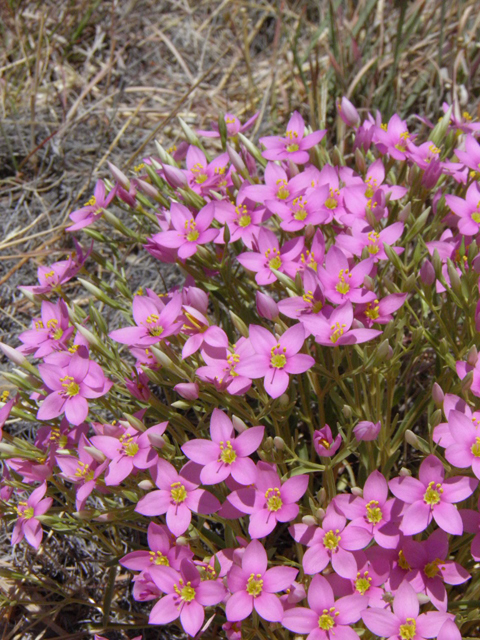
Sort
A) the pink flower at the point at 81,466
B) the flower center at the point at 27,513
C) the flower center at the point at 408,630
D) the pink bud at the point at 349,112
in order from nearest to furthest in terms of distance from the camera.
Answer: the flower center at the point at 408,630, the pink flower at the point at 81,466, the flower center at the point at 27,513, the pink bud at the point at 349,112

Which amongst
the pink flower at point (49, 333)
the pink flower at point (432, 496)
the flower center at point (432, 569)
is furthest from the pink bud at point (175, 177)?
the flower center at point (432, 569)

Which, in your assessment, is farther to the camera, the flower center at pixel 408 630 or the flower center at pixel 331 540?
the flower center at pixel 331 540

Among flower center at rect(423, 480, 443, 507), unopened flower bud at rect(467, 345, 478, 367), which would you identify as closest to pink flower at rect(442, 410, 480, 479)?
flower center at rect(423, 480, 443, 507)

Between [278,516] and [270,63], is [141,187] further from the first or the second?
[270,63]

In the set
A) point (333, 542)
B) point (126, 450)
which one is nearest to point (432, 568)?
point (333, 542)

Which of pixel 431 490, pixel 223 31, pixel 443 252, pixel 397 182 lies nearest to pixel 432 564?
pixel 431 490

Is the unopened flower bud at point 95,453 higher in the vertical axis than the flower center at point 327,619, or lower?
higher

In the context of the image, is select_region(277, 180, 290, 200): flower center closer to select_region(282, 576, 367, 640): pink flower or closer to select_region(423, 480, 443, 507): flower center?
select_region(423, 480, 443, 507): flower center

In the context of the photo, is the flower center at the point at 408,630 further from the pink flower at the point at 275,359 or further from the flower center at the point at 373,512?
the pink flower at the point at 275,359
